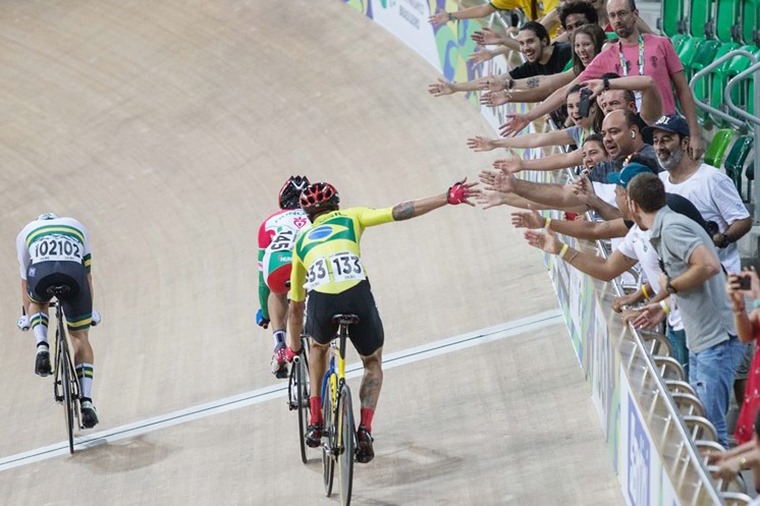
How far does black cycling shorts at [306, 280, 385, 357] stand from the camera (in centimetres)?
616

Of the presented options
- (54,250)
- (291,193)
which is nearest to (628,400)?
(291,193)

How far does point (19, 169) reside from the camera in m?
13.3

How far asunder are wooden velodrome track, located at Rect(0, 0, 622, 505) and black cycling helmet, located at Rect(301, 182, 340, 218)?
1.41 meters

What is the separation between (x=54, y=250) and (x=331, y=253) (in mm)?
2436

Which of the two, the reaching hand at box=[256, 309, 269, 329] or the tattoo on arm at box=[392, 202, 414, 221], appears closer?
the tattoo on arm at box=[392, 202, 414, 221]

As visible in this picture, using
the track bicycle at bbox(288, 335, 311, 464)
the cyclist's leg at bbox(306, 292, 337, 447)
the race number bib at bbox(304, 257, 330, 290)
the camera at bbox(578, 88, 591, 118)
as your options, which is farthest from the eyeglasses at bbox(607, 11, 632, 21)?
the track bicycle at bbox(288, 335, 311, 464)

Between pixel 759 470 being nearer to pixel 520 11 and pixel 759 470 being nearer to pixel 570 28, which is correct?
pixel 570 28

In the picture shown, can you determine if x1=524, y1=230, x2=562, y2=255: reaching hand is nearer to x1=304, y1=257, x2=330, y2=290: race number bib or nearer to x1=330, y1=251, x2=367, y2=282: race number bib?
x1=330, y1=251, x2=367, y2=282: race number bib

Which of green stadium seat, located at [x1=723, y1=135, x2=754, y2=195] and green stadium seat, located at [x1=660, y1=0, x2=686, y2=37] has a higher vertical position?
green stadium seat, located at [x1=723, y1=135, x2=754, y2=195]

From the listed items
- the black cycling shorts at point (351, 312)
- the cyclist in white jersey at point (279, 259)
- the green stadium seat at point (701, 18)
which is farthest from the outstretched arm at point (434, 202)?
the green stadium seat at point (701, 18)

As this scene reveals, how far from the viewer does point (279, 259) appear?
23.8ft

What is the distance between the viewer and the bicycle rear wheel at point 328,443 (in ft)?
20.2

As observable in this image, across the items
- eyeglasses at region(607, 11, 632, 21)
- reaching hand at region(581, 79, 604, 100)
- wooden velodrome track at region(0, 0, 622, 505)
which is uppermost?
eyeglasses at region(607, 11, 632, 21)

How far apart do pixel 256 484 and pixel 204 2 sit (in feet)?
31.3
